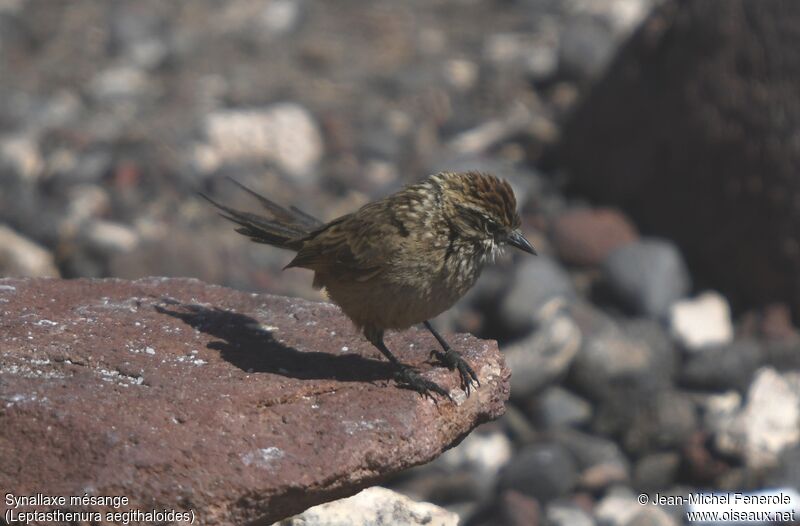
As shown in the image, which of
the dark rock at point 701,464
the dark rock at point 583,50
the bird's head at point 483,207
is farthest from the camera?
the dark rock at point 583,50

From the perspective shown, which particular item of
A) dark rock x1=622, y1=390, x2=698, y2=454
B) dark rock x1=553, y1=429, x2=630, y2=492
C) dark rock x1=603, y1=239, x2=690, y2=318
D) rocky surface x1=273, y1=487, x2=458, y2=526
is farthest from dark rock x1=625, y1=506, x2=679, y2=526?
dark rock x1=603, y1=239, x2=690, y2=318

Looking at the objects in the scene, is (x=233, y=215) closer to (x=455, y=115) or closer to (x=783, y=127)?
(x=783, y=127)

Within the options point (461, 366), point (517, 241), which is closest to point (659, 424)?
point (517, 241)

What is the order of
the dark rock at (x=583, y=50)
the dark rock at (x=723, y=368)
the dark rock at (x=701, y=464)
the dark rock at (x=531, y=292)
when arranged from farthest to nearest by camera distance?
the dark rock at (x=583, y=50), the dark rock at (x=531, y=292), the dark rock at (x=723, y=368), the dark rock at (x=701, y=464)

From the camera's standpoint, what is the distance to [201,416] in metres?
5.22

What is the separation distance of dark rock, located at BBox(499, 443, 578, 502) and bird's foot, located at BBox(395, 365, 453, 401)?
10.6 feet

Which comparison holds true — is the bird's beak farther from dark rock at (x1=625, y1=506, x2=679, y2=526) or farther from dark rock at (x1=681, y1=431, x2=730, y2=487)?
dark rock at (x1=681, y1=431, x2=730, y2=487)

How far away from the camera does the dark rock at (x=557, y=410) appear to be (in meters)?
9.85

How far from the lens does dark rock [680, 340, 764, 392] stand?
998 cm

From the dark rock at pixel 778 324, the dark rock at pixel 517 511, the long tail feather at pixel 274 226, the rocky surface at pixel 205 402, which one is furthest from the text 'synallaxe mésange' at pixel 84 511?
the dark rock at pixel 778 324

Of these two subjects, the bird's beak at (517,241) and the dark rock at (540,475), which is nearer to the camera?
the bird's beak at (517,241)

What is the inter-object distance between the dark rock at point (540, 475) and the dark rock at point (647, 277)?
2.50 m

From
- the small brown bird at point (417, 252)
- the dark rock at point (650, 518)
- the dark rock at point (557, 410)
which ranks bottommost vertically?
the dark rock at point (650, 518)

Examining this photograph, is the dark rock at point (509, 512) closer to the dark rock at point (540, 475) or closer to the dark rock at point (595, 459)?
the dark rock at point (540, 475)
